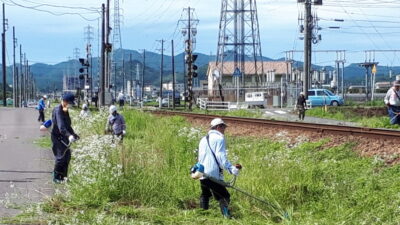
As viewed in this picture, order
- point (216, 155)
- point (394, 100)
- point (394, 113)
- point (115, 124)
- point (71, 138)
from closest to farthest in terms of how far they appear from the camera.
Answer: point (216, 155)
point (71, 138)
point (394, 100)
point (115, 124)
point (394, 113)

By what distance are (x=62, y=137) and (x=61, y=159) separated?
15.4 inches

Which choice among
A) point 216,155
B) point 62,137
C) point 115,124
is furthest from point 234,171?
point 115,124

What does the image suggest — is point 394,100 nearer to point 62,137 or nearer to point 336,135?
point 336,135

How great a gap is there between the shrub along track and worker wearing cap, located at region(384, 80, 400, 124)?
2.44 feet

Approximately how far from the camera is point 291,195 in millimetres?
9766

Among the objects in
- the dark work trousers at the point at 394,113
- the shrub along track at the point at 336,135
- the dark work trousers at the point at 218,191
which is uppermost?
the dark work trousers at the point at 394,113

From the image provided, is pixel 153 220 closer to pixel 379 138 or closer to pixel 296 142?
pixel 379 138

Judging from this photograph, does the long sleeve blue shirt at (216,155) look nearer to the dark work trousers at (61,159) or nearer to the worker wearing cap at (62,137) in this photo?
the worker wearing cap at (62,137)

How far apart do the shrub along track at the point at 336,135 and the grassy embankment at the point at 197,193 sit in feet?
3.98

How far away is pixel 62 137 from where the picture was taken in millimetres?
11219

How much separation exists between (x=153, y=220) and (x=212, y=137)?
1.34 m

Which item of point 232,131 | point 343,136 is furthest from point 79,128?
point 343,136

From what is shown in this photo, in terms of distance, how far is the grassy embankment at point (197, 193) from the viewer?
8.31 meters

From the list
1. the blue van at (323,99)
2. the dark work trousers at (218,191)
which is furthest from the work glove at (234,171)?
the blue van at (323,99)
